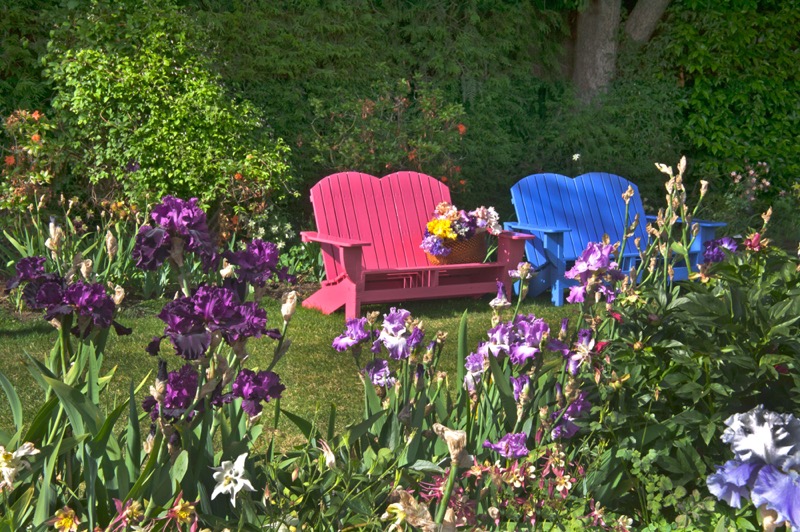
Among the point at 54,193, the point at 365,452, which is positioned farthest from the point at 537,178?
the point at 365,452

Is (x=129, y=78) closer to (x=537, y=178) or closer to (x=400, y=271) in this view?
(x=400, y=271)

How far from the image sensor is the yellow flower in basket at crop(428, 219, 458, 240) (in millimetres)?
6059

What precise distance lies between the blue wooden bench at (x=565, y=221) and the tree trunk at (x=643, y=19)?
2838 mm

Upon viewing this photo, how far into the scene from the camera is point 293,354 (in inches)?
188

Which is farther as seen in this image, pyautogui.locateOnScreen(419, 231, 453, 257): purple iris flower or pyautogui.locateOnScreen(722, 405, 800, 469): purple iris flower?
pyautogui.locateOnScreen(419, 231, 453, 257): purple iris flower

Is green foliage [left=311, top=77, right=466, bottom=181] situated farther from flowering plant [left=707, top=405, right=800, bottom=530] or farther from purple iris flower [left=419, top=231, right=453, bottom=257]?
flowering plant [left=707, top=405, right=800, bottom=530]

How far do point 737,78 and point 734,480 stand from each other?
29.2 feet

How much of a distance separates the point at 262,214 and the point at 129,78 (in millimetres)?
1246

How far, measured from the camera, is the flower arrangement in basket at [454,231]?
6059 millimetres

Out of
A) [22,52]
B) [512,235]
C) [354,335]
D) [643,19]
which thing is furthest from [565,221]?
[354,335]

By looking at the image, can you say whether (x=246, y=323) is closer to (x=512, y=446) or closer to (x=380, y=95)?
(x=512, y=446)

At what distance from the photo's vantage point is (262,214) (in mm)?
6566

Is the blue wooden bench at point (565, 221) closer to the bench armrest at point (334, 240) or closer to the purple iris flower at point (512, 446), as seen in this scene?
the bench armrest at point (334, 240)

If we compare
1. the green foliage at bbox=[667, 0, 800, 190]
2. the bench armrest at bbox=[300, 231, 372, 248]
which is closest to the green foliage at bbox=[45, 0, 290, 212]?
the bench armrest at bbox=[300, 231, 372, 248]
